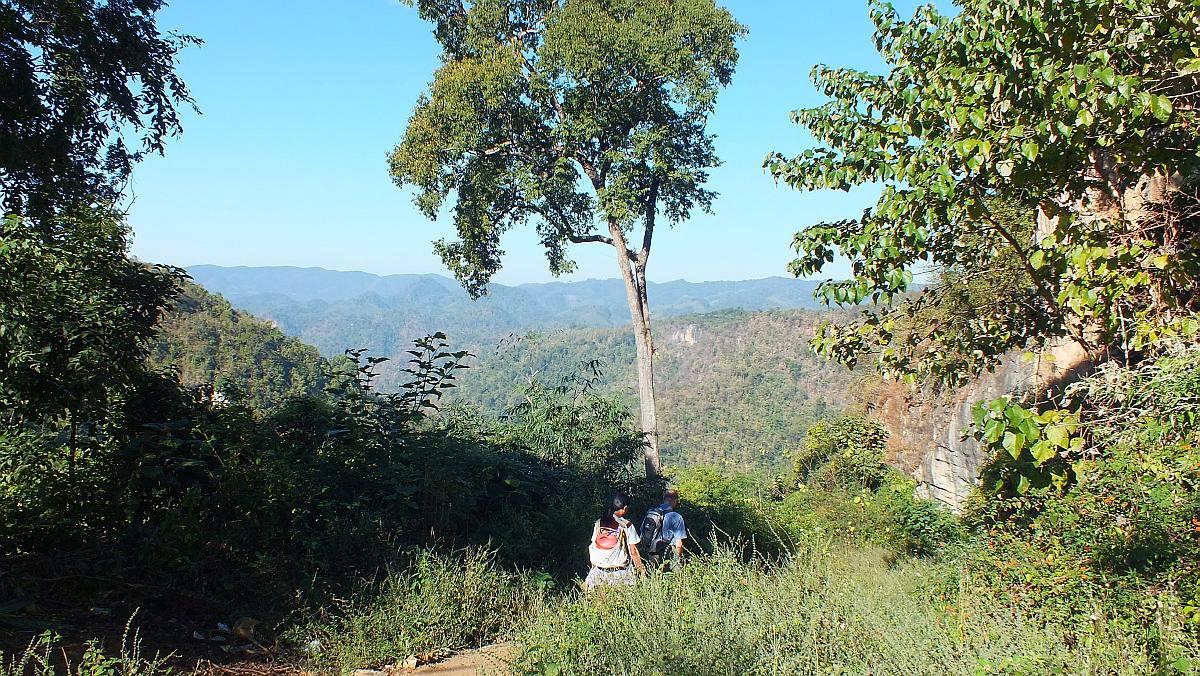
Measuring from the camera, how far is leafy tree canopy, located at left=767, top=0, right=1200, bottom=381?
366cm

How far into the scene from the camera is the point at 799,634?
4.14 metres

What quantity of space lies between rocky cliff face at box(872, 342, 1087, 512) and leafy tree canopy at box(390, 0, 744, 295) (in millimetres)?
5669

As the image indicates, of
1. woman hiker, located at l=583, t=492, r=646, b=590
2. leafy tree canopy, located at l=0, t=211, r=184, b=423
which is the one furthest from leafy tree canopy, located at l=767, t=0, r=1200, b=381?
leafy tree canopy, located at l=0, t=211, r=184, b=423

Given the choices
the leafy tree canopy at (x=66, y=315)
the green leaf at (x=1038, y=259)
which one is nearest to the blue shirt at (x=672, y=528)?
the green leaf at (x=1038, y=259)

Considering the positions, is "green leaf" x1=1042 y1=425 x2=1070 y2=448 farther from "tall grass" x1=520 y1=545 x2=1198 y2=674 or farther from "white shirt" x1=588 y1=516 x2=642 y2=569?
"white shirt" x1=588 y1=516 x2=642 y2=569

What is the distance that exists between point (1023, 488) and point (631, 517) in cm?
736

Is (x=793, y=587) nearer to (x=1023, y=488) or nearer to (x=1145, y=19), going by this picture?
(x=1023, y=488)

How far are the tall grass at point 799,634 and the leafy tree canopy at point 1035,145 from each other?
1.70 meters

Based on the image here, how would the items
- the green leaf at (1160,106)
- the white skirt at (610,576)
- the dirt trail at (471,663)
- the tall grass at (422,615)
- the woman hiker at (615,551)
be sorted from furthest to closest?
the woman hiker at (615,551) < the white skirt at (610,576) < the tall grass at (422,615) < the dirt trail at (471,663) < the green leaf at (1160,106)

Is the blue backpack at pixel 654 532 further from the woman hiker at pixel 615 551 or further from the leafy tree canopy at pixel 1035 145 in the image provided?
the leafy tree canopy at pixel 1035 145

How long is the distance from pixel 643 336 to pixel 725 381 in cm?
7024

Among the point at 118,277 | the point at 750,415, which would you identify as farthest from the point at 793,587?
the point at 750,415

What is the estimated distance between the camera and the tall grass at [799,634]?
12.1 feet

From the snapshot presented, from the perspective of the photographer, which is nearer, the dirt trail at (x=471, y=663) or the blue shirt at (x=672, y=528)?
the dirt trail at (x=471, y=663)
